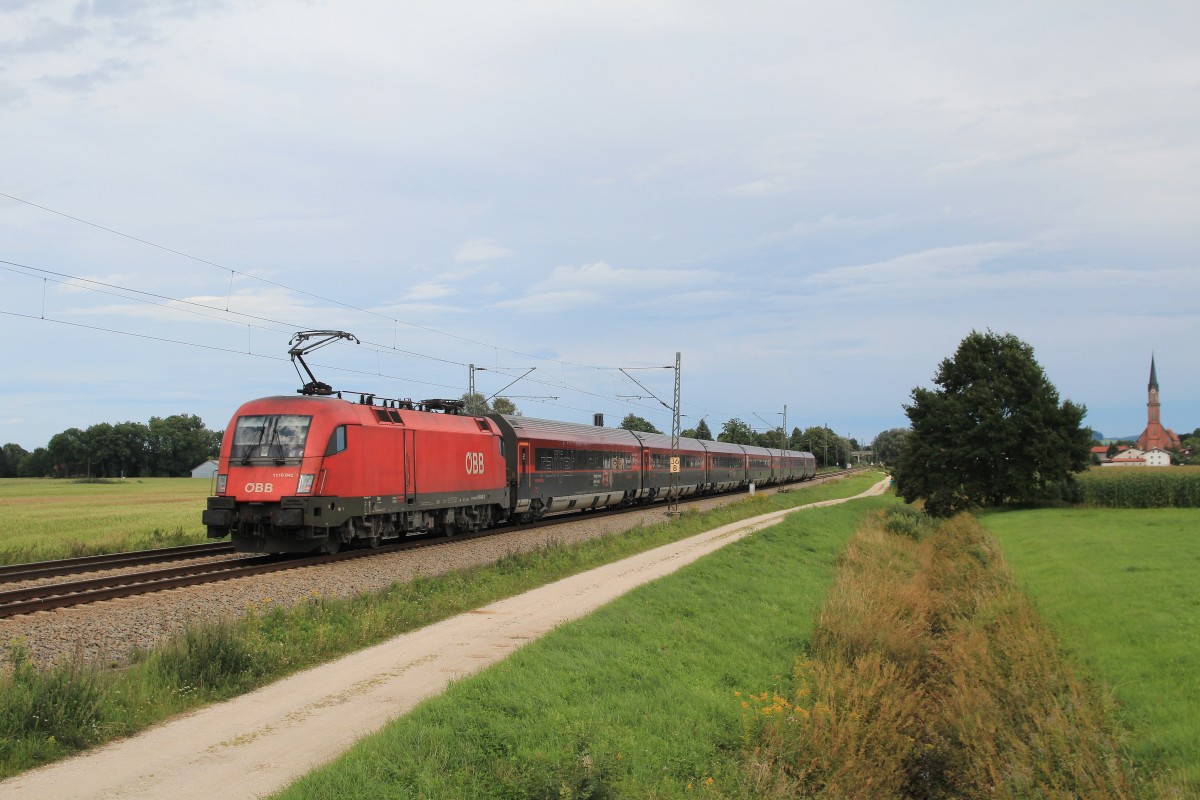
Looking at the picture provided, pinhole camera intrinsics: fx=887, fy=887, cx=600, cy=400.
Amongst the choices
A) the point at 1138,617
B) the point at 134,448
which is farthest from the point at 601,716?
the point at 134,448

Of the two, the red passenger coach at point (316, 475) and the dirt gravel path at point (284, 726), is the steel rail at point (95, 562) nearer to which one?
the red passenger coach at point (316, 475)

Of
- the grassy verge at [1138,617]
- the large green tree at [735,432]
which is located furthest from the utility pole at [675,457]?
the large green tree at [735,432]

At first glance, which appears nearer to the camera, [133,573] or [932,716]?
[932,716]

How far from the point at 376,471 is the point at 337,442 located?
173 cm

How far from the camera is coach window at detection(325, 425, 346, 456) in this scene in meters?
19.5

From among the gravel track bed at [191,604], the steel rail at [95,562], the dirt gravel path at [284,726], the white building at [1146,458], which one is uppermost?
the steel rail at [95,562]

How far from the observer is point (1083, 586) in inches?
677

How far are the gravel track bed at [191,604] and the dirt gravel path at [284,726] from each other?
2.37m

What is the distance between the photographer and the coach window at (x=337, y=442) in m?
19.5

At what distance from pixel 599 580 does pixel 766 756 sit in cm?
883

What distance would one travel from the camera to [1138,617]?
1377 centimetres

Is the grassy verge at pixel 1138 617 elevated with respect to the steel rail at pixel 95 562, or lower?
lower

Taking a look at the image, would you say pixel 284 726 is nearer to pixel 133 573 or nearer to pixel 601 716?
pixel 601 716

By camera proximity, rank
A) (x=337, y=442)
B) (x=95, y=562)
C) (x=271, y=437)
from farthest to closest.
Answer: (x=337, y=442) → (x=271, y=437) → (x=95, y=562)
